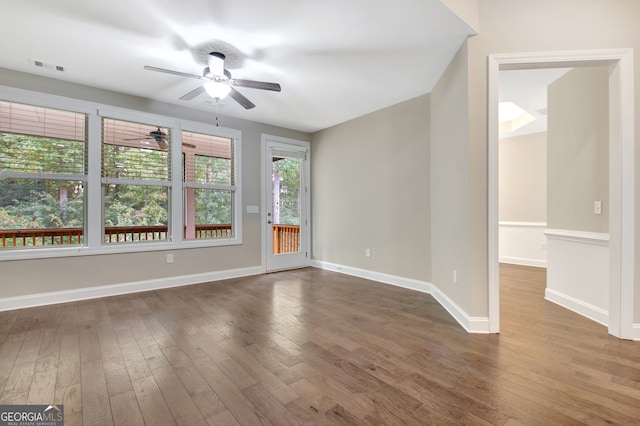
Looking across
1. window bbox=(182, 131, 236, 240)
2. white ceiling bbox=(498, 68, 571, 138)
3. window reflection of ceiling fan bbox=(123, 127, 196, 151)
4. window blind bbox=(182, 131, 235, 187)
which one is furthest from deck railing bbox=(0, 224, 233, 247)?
white ceiling bbox=(498, 68, 571, 138)

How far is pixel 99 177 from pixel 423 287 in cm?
454

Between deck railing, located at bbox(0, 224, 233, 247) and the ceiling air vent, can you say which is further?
deck railing, located at bbox(0, 224, 233, 247)

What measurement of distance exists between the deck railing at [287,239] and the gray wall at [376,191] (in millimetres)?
364

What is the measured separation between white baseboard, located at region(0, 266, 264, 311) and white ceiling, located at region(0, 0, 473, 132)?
2607mm

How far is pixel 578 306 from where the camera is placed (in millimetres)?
2982

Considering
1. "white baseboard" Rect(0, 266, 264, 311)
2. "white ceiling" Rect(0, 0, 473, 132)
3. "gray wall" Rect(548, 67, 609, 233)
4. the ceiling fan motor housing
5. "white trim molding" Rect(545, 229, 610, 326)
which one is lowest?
"white baseboard" Rect(0, 266, 264, 311)

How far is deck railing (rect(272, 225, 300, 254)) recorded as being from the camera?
223 inches

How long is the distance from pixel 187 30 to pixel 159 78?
1.16 metres

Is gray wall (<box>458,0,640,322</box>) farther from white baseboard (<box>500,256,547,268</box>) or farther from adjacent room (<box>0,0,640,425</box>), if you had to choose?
white baseboard (<box>500,256,547,268</box>)

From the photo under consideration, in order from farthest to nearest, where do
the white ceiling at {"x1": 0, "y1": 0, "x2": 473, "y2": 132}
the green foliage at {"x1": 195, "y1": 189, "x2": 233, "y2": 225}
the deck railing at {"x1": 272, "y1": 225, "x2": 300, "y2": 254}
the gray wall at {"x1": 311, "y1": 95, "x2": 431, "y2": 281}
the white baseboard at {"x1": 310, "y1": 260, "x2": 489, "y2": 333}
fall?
the deck railing at {"x1": 272, "y1": 225, "x2": 300, "y2": 254}
the green foliage at {"x1": 195, "y1": 189, "x2": 233, "y2": 225}
the gray wall at {"x1": 311, "y1": 95, "x2": 431, "y2": 281}
the white baseboard at {"x1": 310, "y1": 260, "x2": 489, "y2": 333}
the white ceiling at {"x1": 0, "y1": 0, "x2": 473, "y2": 132}

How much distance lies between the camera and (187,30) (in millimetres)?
2496

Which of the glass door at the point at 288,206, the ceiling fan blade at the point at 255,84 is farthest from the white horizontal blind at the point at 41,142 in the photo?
the glass door at the point at 288,206

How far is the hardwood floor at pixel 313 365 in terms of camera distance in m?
1.53

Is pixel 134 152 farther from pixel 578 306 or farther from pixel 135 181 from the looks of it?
→ pixel 578 306
